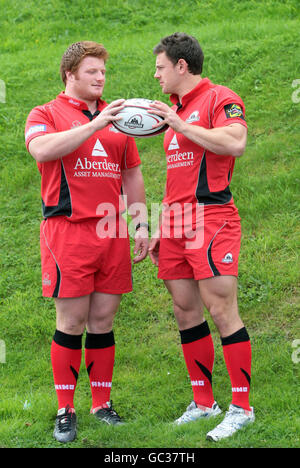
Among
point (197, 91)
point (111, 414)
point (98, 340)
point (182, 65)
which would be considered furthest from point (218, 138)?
point (111, 414)

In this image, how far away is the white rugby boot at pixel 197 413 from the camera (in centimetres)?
472

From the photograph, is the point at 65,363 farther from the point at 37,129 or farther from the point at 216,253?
the point at 37,129

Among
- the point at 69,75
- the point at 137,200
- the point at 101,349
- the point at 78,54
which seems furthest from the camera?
the point at 137,200

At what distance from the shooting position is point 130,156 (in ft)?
16.3

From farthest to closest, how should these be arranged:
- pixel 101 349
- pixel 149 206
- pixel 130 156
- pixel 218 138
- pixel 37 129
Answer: pixel 149 206, pixel 130 156, pixel 101 349, pixel 37 129, pixel 218 138

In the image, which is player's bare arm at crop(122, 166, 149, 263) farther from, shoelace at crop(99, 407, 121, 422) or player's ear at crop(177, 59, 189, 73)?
shoelace at crop(99, 407, 121, 422)

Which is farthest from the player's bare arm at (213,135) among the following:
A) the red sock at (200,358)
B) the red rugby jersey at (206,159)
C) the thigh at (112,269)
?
the red sock at (200,358)

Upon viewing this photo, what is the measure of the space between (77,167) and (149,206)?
3040mm

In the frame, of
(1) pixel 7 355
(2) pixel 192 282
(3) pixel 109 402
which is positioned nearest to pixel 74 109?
(2) pixel 192 282

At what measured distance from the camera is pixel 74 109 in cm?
473

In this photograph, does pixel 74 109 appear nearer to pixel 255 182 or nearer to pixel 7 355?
pixel 7 355

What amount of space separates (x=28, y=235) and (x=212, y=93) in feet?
12.3

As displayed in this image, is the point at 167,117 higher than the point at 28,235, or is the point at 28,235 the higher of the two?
the point at 167,117
